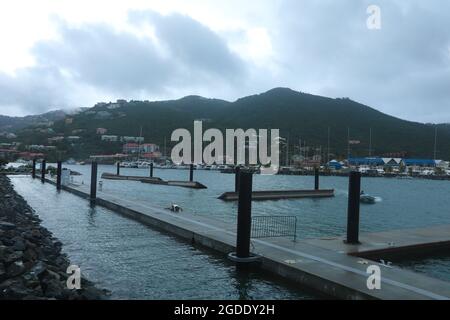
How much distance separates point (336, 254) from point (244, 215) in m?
2.89

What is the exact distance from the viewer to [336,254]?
12.6 m

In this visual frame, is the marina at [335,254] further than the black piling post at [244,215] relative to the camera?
No

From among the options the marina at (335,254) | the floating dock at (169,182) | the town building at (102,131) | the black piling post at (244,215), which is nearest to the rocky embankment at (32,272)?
the black piling post at (244,215)

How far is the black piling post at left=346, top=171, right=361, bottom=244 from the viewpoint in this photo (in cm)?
1416

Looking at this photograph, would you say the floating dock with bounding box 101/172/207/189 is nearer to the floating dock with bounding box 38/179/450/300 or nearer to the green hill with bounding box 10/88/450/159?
the floating dock with bounding box 38/179/450/300

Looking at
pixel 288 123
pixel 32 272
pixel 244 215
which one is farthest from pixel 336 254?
pixel 288 123

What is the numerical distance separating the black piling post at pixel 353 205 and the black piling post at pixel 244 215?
3.84 m

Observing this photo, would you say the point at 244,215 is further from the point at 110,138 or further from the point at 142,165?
the point at 110,138

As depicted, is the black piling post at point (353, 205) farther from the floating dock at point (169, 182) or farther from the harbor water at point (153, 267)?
the floating dock at point (169, 182)

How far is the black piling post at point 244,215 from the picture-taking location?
39.8ft

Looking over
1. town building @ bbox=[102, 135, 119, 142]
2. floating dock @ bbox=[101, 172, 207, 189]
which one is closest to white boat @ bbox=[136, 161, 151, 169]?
town building @ bbox=[102, 135, 119, 142]
